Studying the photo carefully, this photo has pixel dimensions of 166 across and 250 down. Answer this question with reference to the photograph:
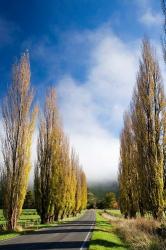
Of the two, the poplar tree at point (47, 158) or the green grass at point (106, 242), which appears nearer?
the green grass at point (106, 242)

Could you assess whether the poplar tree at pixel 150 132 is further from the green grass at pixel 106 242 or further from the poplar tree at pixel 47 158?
the poplar tree at pixel 47 158

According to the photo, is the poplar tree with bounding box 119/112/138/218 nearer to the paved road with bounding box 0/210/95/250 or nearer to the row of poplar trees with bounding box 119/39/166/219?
the row of poplar trees with bounding box 119/39/166/219

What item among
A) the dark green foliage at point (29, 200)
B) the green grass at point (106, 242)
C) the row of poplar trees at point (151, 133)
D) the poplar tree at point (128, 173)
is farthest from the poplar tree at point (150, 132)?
the dark green foliage at point (29, 200)

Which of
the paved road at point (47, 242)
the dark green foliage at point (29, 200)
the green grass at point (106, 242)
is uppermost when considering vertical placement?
the dark green foliage at point (29, 200)

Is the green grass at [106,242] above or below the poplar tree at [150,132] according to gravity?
below

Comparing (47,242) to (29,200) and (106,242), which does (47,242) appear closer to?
(106,242)

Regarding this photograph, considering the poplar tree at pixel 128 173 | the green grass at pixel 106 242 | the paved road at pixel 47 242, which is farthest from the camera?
the poplar tree at pixel 128 173

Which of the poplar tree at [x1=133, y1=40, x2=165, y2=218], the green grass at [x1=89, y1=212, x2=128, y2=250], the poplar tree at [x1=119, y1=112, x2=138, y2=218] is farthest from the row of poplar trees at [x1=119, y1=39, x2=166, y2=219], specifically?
the poplar tree at [x1=119, y1=112, x2=138, y2=218]

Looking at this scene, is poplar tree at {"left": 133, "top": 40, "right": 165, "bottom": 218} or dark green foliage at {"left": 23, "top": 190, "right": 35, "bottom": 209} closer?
poplar tree at {"left": 133, "top": 40, "right": 165, "bottom": 218}

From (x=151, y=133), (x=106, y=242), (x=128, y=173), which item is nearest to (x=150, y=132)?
(x=151, y=133)

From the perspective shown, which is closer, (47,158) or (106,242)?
(106,242)

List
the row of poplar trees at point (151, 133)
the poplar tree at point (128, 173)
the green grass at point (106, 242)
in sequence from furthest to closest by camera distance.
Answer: the poplar tree at point (128, 173) < the row of poplar trees at point (151, 133) < the green grass at point (106, 242)

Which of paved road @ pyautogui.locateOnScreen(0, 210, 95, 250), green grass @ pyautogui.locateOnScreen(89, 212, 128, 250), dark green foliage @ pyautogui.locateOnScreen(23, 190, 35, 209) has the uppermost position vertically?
dark green foliage @ pyautogui.locateOnScreen(23, 190, 35, 209)

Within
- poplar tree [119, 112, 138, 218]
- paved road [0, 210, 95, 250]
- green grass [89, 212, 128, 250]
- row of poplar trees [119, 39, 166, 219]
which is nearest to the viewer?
paved road [0, 210, 95, 250]
